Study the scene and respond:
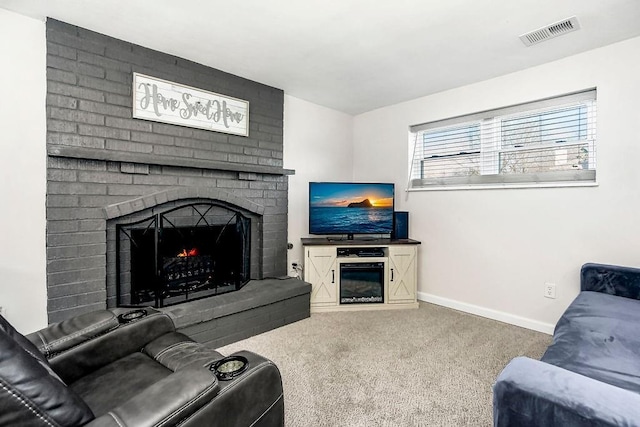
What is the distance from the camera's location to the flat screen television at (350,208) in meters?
3.48

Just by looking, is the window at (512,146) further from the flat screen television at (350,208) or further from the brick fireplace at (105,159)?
the brick fireplace at (105,159)

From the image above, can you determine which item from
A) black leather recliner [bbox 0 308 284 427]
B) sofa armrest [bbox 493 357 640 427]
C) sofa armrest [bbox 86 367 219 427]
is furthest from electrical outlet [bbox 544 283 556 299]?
sofa armrest [bbox 86 367 219 427]

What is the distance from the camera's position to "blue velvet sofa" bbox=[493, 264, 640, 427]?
87 centimetres

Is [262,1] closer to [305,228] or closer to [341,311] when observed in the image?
[305,228]

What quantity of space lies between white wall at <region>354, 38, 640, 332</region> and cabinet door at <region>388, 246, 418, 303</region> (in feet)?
1.00

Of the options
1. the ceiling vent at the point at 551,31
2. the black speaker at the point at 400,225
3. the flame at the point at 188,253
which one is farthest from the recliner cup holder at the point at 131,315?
the ceiling vent at the point at 551,31

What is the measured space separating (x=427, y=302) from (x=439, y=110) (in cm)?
213

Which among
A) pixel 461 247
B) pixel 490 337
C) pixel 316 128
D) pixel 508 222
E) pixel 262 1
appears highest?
pixel 262 1

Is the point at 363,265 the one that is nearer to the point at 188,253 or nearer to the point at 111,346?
the point at 188,253

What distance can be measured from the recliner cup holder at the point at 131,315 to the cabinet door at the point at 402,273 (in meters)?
2.38

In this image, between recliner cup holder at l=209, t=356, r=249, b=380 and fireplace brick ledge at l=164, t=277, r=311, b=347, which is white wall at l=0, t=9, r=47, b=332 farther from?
A: recliner cup holder at l=209, t=356, r=249, b=380

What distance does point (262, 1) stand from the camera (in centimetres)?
192

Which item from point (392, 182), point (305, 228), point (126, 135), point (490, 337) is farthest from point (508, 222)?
point (126, 135)

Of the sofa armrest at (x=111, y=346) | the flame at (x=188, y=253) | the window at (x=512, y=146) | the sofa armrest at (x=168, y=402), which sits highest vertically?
the window at (x=512, y=146)
